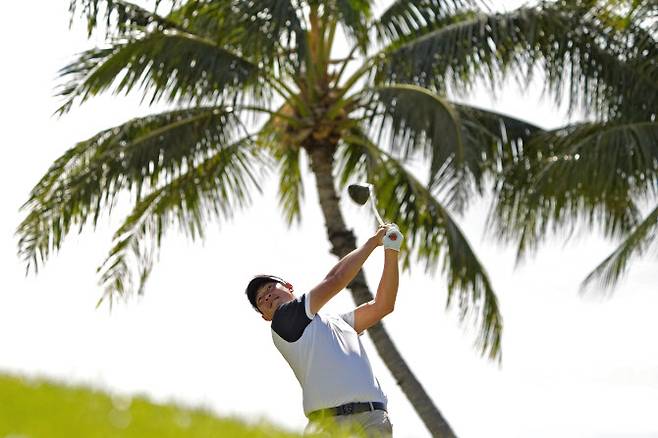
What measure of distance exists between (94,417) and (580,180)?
11033 mm

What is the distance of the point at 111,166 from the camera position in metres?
15.5

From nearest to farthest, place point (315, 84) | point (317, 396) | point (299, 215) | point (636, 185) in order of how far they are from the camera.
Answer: point (317, 396)
point (636, 185)
point (315, 84)
point (299, 215)

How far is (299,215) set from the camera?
18.7 meters

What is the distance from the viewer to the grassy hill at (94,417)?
3.50 m

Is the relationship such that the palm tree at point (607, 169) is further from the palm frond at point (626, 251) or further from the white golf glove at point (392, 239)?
the white golf glove at point (392, 239)

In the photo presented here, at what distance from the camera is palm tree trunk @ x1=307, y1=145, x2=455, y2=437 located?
15180mm

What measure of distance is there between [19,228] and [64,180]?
83 cm

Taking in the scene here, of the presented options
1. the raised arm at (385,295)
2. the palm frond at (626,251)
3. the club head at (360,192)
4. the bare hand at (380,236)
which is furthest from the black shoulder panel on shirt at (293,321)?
the palm frond at (626,251)

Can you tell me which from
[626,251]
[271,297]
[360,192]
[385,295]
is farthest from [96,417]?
[626,251]

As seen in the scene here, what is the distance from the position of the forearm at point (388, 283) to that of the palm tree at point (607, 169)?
6561mm

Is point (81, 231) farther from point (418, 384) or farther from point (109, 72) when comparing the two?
point (418, 384)

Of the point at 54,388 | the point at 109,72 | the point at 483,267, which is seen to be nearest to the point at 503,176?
the point at 483,267

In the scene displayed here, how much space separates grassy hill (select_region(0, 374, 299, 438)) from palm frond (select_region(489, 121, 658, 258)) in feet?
33.0

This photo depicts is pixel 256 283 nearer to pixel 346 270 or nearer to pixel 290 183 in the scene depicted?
pixel 346 270
